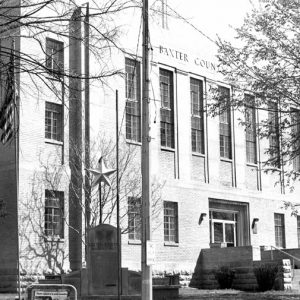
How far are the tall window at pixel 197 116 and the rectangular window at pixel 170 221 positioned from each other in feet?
11.2

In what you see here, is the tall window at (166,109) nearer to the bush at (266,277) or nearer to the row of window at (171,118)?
the row of window at (171,118)

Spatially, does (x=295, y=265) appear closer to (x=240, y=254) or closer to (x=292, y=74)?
(x=240, y=254)

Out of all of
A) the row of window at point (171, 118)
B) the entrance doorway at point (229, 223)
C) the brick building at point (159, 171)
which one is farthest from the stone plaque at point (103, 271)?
the entrance doorway at point (229, 223)

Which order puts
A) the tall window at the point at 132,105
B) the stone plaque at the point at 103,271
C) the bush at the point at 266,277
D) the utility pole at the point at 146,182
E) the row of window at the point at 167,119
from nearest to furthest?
the utility pole at the point at 146,182
the stone plaque at the point at 103,271
the bush at the point at 266,277
the row of window at the point at 167,119
the tall window at the point at 132,105

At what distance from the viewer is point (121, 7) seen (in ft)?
34.1

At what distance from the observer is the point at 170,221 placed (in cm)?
3288

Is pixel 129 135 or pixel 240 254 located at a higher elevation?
pixel 129 135

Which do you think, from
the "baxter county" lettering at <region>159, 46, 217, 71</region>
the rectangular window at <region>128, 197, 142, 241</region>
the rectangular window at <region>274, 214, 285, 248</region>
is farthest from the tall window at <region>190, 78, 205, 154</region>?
the rectangular window at <region>274, 214, 285, 248</region>

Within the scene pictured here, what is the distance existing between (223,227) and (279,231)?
14.8ft

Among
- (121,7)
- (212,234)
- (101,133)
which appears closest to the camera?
(121,7)

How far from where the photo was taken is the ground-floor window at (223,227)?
3541 cm

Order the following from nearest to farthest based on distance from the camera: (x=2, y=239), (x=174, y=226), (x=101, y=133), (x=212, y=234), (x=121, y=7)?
1. (x=121, y=7)
2. (x=2, y=239)
3. (x=101, y=133)
4. (x=174, y=226)
5. (x=212, y=234)

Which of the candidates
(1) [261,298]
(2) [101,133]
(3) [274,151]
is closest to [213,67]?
(2) [101,133]

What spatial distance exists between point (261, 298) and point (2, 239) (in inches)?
440
